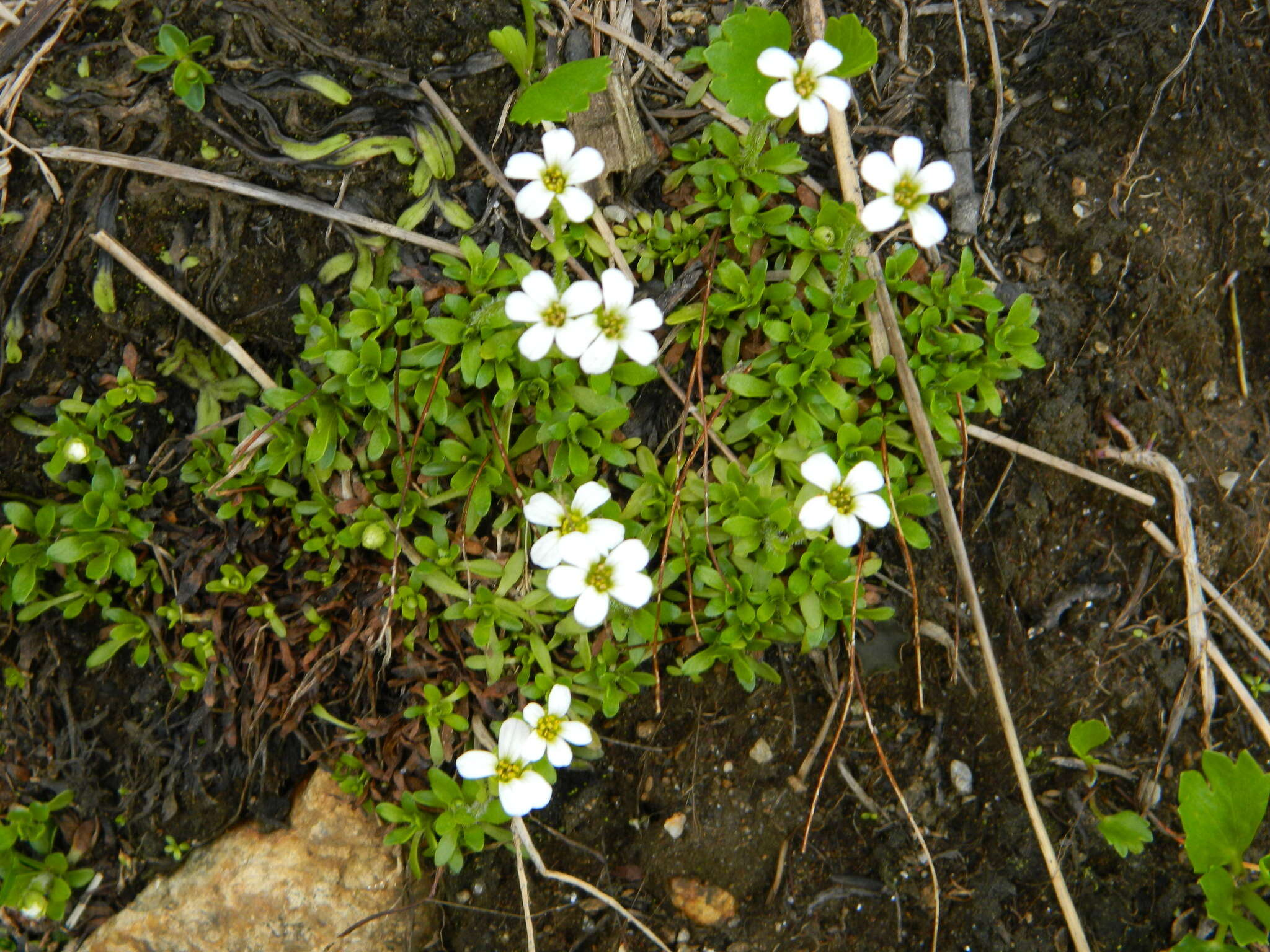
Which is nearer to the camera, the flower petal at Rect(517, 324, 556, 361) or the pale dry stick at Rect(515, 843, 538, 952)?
the flower petal at Rect(517, 324, 556, 361)

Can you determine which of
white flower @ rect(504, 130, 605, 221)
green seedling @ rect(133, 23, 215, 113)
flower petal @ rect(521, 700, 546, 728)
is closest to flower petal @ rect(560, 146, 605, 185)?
white flower @ rect(504, 130, 605, 221)

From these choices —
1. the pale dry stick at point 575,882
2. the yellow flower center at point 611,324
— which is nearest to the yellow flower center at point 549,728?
the pale dry stick at point 575,882

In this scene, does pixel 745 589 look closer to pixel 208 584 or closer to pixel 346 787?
pixel 346 787

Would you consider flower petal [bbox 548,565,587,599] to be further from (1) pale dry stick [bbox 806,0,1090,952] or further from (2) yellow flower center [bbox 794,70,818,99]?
(2) yellow flower center [bbox 794,70,818,99]

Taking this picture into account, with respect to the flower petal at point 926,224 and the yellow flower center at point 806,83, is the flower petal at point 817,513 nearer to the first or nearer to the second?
the flower petal at point 926,224

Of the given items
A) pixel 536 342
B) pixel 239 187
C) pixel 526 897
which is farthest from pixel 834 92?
pixel 526 897
